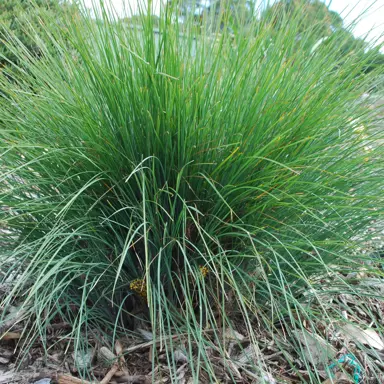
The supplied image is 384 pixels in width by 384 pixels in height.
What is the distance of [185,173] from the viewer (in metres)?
1.61

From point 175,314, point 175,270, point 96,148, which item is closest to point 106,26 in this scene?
point 96,148

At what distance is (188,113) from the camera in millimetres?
1544

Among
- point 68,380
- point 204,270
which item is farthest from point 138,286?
point 68,380

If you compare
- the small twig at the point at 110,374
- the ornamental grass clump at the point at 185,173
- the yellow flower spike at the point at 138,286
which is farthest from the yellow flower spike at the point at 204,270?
the small twig at the point at 110,374

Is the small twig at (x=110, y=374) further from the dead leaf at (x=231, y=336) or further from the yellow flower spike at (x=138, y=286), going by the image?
the dead leaf at (x=231, y=336)

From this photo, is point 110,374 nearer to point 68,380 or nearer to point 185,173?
point 68,380

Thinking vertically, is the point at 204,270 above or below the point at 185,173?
below

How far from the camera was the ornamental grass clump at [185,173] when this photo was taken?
1538mm

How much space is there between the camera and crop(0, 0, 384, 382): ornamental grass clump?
154 cm

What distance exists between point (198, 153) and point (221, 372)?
734 mm

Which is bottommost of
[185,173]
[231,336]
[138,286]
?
[231,336]

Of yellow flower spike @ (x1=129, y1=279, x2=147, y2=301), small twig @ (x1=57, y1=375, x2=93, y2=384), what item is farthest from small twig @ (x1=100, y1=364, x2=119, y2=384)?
yellow flower spike @ (x1=129, y1=279, x2=147, y2=301)

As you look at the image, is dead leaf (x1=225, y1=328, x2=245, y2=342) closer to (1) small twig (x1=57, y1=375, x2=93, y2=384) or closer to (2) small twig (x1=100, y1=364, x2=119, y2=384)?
(2) small twig (x1=100, y1=364, x2=119, y2=384)

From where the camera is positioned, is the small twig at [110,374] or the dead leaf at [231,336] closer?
the small twig at [110,374]
